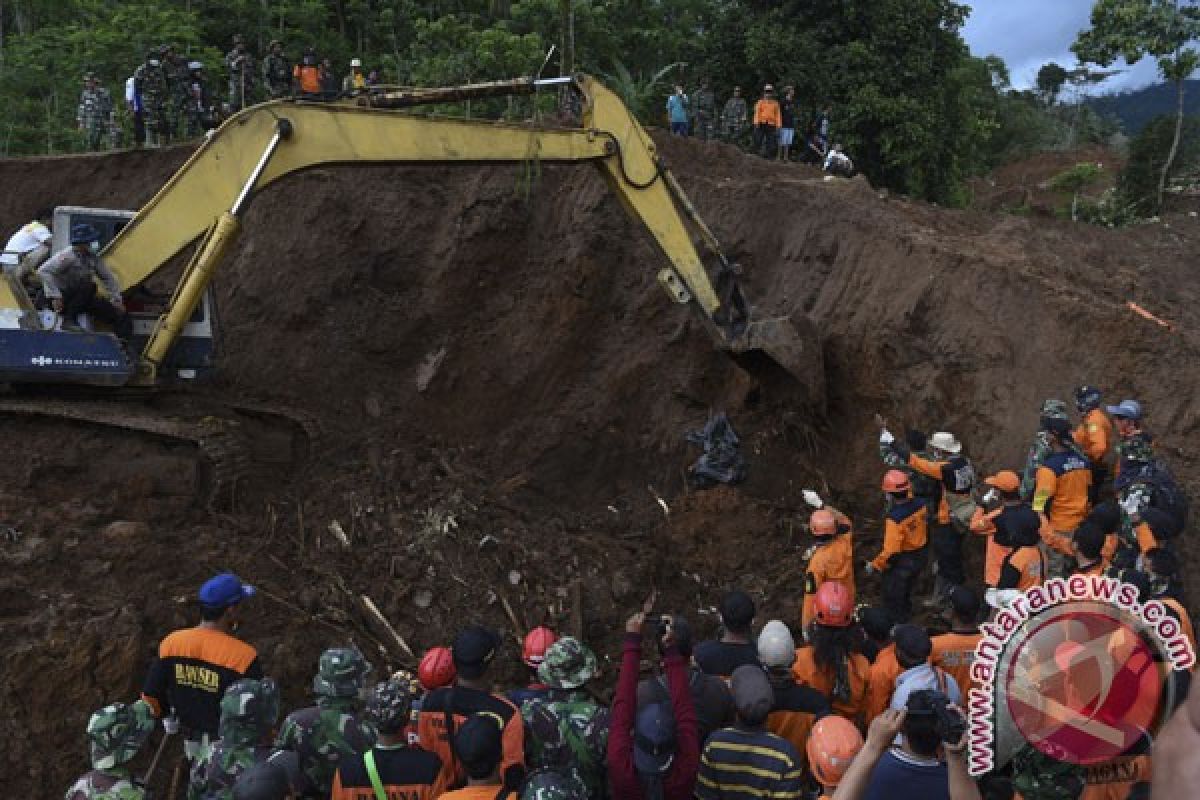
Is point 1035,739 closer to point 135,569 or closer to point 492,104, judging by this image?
point 135,569

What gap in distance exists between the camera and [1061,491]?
7867 mm

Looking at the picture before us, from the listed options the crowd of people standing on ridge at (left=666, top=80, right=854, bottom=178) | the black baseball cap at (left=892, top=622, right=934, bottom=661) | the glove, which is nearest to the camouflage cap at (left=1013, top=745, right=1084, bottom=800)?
the black baseball cap at (left=892, top=622, right=934, bottom=661)

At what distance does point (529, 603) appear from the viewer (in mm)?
8805

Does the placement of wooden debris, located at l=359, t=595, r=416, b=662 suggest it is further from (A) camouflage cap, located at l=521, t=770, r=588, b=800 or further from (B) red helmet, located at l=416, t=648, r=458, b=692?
(A) camouflage cap, located at l=521, t=770, r=588, b=800

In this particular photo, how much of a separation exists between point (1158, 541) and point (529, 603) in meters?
5.23

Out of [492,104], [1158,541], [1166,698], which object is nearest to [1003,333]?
[1158,541]

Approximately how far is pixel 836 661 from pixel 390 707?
9.57 feet

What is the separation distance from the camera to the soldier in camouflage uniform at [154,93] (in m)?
16.4

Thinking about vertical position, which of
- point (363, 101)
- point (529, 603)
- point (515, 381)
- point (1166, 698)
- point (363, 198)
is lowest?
point (529, 603)

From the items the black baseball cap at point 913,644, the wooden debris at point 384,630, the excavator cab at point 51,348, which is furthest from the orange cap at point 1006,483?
the excavator cab at point 51,348

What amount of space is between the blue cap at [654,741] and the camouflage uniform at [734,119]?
16408mm

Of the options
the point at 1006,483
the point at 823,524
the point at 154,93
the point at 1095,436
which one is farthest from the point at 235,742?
the point at 154,93

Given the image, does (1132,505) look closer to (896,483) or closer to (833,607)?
(896,483)

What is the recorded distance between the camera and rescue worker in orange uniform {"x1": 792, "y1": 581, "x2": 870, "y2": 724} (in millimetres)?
5660
